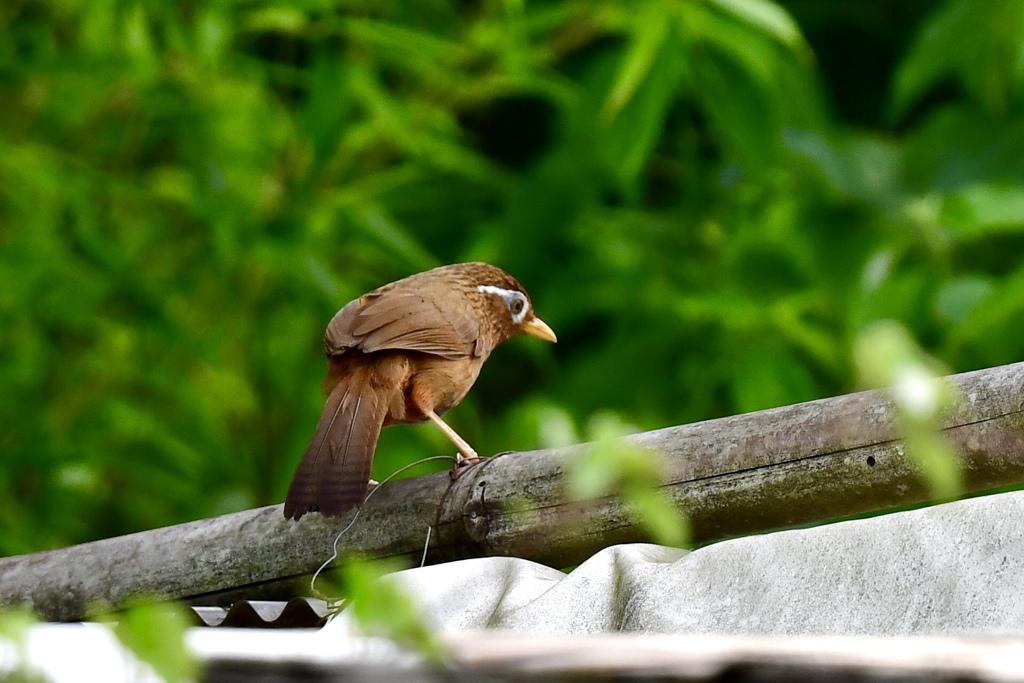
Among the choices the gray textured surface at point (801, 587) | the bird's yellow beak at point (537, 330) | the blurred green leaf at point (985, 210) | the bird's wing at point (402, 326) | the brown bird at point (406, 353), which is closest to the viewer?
the gray textured surface at point (801, 587)

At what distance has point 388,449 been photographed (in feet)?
15.6

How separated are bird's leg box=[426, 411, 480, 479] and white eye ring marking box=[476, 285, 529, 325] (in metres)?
0.41

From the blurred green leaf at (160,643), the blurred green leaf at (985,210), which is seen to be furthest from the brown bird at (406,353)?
the blurred green leaf at (160,643)

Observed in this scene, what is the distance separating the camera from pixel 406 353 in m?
3.26

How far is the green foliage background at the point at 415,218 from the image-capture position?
4371 millimetres

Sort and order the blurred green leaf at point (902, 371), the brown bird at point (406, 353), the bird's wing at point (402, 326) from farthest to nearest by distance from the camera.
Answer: the bird's wing at point (402, 326), the brown bird at point (406, 353), the blurred green leaf at point (902, 371)

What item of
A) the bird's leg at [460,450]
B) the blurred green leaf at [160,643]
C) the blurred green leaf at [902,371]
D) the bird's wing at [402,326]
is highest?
the blurred green leaf at [902,371]

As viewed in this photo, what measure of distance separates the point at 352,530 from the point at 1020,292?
223 cm

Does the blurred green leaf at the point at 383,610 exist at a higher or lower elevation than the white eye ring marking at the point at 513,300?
higher

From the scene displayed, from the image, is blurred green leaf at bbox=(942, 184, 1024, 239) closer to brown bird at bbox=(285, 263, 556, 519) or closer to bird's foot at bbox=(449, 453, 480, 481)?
brown bird at bbox=(285, 263, 556, 519)

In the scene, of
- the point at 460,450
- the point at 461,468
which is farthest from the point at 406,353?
the point at 461,468

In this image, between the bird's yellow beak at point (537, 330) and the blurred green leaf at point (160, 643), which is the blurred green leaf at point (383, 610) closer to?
the blurred green leaf at point (160, 643)

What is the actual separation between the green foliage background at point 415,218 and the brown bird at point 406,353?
814mm

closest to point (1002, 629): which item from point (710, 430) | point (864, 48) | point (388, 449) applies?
point (710, 430)
